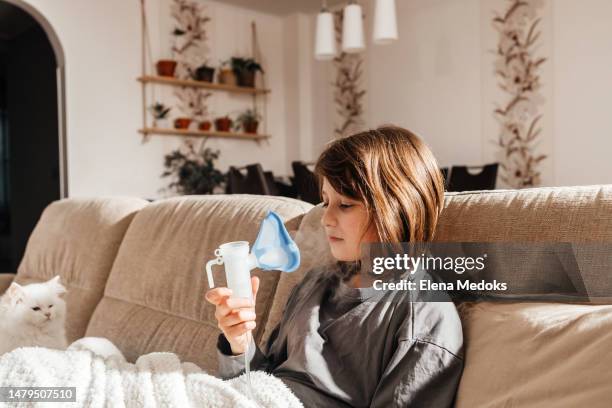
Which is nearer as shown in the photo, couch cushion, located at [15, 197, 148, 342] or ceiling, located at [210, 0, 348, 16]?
couch cushion, located at [15, 197, 148, 342]

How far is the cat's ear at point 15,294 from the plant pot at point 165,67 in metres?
3.77

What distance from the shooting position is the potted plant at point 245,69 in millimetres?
5613

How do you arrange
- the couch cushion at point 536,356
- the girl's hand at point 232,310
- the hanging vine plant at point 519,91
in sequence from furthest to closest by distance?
the hanging vine plant at point 519,91
the girl's hand at point 232,310
the couch cushion at point 536,356

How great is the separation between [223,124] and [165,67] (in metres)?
0.79

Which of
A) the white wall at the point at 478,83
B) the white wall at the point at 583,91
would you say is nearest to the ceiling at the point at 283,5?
the white wall at the point at 478,83

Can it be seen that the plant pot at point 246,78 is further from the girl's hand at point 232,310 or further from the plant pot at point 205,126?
the girl's hand at point 232,310

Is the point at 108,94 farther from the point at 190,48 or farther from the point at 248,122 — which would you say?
the point at 248,122

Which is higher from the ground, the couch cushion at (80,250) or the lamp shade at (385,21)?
the lamp shade at (385,21)

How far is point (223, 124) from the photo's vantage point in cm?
557

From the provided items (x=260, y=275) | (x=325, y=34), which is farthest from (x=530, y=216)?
(x=325, y=34)

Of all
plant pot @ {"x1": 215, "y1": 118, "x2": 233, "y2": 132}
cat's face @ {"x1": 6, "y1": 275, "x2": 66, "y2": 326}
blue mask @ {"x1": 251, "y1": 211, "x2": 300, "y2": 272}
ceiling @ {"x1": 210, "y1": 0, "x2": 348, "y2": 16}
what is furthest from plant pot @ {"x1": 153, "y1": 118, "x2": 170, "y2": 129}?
blue mask @ {"x1": 251, "y1": 211, "x2": 300, "y2": 272}

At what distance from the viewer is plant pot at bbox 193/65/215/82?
5.38 m

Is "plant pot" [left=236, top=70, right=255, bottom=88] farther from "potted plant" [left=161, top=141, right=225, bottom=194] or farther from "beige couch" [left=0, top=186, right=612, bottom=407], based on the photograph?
"beige couch" [left=0, top=186, right=612, bottom=407]

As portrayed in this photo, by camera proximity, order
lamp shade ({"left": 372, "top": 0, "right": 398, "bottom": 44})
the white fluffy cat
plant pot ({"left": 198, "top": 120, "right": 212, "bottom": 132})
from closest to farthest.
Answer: the white fluffy cat
lamp shade ({"left": 372, "top": 0, "right": 398, "bottom": 44})
plant pot ({"left": 198, "top": 120, "right": 212, "bottom": 132})
